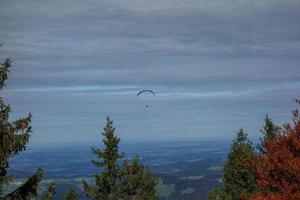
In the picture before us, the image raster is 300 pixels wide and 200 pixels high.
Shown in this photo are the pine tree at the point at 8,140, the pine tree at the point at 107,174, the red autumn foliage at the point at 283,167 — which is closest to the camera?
the pine tree at the point at 8,140

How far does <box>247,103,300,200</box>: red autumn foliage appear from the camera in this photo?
2508cm

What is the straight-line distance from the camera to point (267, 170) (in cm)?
2800

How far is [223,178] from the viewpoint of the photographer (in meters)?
41.6

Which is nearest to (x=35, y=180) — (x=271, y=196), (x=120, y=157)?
(x=271, y=196)

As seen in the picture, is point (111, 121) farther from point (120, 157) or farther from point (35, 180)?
point (35, 180)

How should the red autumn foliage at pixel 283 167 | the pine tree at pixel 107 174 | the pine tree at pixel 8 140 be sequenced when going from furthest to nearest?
the pine tree at pixel 107 174
the red autumn foliage at pixel 283 167
the pine tree at pixel 8 140

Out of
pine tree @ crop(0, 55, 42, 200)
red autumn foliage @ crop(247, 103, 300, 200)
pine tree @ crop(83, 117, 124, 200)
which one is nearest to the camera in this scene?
pine tree @ crop(0, 55, 42, 200)

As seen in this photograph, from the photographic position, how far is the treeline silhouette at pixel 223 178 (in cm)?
2106

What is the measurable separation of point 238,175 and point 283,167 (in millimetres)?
13803

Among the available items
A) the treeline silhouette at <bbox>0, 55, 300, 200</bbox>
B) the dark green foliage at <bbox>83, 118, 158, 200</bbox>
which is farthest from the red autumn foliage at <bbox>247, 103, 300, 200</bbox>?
the dark green foliage at <bbox>83, 118, 158, 200</bbox>

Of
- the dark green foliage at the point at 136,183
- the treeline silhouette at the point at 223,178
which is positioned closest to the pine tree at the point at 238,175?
the treeline silhouette at the point at 223,178

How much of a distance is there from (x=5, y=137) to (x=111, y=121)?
65.0 feet

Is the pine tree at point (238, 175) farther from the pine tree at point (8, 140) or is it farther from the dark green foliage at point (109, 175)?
the pine tree at point (8, 140)

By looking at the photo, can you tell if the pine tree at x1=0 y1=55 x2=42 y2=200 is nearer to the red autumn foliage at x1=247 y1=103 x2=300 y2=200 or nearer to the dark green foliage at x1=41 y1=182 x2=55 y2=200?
the dark green foliage at x1=41 y1=182 x2=55 y2=200
